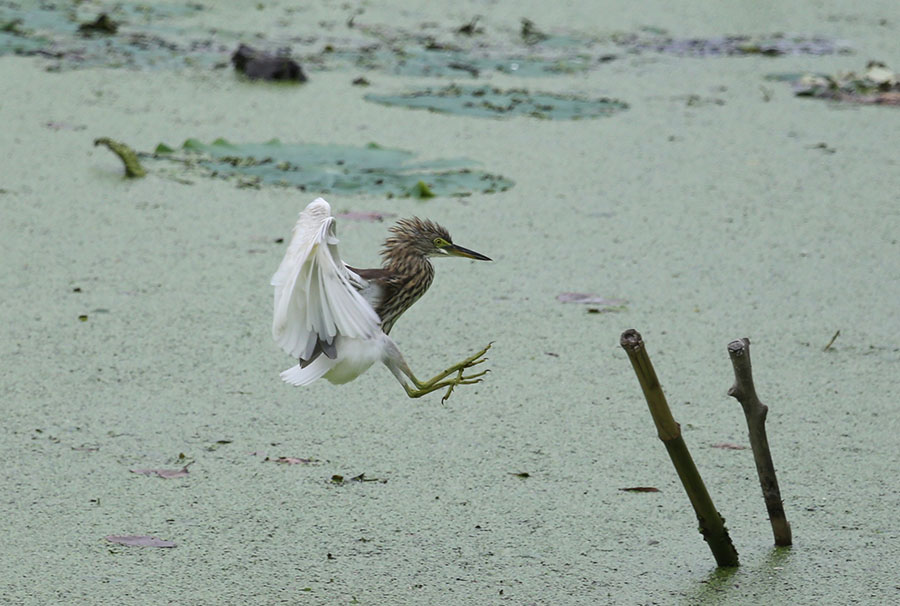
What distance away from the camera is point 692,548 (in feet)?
5.28

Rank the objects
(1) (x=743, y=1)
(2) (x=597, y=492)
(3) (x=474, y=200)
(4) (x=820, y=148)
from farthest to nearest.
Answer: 1. (1) (x=743, y=1)
2. (4) (x=820, y=148)
3. (3) (x=474, y=200)
4. (2) (x=597, y=492)

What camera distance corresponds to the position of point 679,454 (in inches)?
56.9

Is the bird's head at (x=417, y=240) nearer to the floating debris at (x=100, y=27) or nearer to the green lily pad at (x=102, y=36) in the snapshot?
the green lily pad at (x=102, y=36)

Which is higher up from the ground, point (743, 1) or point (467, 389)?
point (743, 1)

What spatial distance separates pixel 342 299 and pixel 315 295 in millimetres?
34

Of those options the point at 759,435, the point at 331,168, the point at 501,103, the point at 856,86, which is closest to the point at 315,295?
the point at 759,435

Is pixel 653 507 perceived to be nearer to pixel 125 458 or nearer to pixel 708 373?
pixel 708 373

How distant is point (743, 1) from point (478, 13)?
127 cm

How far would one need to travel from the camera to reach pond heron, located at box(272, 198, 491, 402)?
1285 mm

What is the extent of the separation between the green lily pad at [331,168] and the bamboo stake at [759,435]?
1426mm

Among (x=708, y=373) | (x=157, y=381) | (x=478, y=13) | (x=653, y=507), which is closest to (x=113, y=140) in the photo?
(x=157, y=381)

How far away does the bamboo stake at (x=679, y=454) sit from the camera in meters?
1.37

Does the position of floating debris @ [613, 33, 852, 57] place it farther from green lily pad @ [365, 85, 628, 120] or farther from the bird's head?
the bird's head

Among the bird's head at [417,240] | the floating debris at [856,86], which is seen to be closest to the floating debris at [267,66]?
the floating debris at [856,86]
